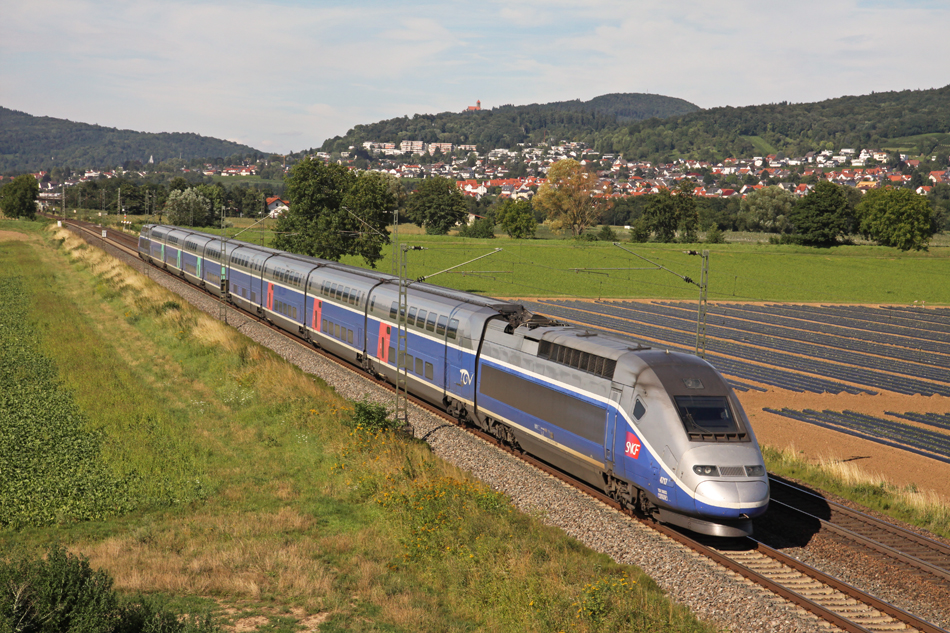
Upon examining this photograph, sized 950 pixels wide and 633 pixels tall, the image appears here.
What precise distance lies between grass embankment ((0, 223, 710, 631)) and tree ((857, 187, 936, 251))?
132 m

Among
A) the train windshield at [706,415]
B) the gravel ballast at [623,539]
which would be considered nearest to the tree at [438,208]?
the gravel ballast at [623,539]

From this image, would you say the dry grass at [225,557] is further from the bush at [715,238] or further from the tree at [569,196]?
the tree at [569,196]

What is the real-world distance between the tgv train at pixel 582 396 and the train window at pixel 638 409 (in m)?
0.04

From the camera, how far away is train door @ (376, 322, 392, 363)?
3459 cm

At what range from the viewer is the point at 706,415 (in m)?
18.5

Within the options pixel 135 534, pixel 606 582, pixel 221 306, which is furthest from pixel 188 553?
pixel 221 306

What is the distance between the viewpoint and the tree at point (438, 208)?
155875 mm

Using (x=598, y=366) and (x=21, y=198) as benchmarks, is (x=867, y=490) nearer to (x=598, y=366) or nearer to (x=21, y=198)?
(x=598, y=366)

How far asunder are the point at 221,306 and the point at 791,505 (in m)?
46.1

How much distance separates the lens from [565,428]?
864 inches

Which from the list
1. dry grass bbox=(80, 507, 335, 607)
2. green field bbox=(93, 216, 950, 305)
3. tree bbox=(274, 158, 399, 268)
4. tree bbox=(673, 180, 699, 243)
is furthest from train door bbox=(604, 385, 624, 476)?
tree bbox=(673, 180, 699, 243)

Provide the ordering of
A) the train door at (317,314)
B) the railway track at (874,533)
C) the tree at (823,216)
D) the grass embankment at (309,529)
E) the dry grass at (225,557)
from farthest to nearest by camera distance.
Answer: the tree at (823,216) < the train door at (317,314) < the railway track at (874,533) < the dry grass at (225,557) < the grass embankment at (309,529)

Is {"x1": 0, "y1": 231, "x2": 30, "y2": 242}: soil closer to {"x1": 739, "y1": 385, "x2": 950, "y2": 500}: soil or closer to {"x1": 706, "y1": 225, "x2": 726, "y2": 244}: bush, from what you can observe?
{"x1": 739, "y1": 385, "x2": 950, "y2": 500}: soil

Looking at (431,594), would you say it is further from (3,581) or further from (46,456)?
(46,456)
